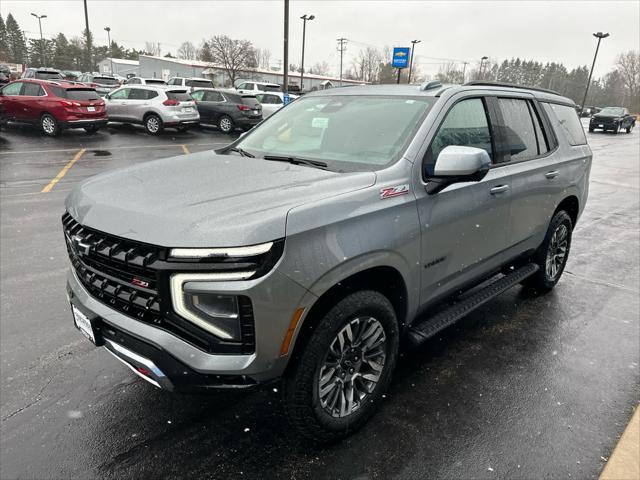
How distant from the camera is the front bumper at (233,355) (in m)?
1.94

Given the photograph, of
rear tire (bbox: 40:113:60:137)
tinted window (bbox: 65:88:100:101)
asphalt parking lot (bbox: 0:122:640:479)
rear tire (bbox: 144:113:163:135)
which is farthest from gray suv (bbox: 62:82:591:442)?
rear tire (bbox: 144:113:163:135)

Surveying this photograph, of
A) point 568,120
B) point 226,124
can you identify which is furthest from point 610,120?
point 568,120

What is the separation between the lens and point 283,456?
246cm

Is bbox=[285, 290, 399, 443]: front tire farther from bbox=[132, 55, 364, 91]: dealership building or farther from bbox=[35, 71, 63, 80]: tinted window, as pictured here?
bbox=[132, 55, 364, 91]: dealership building

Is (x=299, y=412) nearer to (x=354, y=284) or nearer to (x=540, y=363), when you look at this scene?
(x=354, y=284)

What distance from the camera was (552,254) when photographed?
15.0 ft

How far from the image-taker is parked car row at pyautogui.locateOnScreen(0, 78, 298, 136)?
15078 millimetres

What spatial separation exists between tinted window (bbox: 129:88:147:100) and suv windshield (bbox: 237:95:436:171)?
51.9 feet

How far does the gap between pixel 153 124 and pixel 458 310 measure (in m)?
16.7

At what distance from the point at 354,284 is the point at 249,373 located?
0.72 m

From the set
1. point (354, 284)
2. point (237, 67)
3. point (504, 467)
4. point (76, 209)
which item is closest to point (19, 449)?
point (76, 209)

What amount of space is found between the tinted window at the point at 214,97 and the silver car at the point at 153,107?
177cm

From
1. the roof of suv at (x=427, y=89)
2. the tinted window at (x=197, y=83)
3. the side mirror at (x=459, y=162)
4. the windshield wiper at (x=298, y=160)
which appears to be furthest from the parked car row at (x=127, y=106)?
the side mirror at (x=459, y=162)

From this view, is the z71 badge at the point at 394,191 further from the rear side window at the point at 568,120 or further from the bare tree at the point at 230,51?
the bare tree at the point at 230,51
